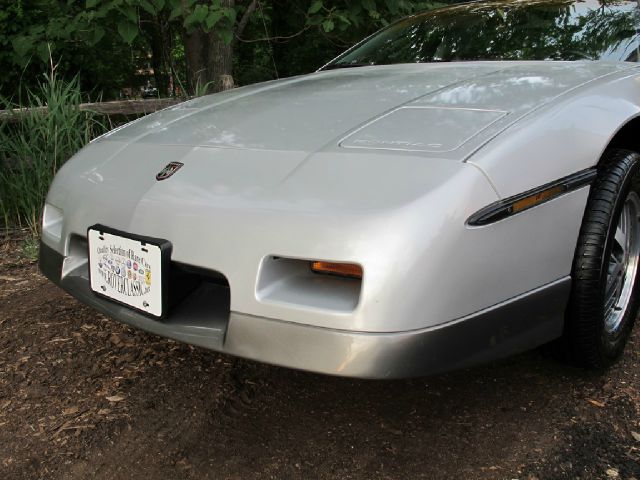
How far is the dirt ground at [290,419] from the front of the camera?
1.75 metres

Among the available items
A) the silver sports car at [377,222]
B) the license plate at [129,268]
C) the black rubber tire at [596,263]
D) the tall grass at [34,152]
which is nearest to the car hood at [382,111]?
the silver sports car at [377,222]

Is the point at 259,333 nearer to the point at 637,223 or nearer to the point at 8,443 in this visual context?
the point at 8,443

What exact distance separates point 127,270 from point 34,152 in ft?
8.31

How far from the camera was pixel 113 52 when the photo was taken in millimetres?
7352

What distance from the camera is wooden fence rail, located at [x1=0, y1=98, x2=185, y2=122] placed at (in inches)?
160

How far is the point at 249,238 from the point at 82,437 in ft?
2.85

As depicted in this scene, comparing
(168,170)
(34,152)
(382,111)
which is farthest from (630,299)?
(34,152)

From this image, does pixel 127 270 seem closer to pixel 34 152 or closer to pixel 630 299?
pixel 630 299

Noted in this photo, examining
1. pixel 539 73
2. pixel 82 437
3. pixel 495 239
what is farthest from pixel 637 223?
pixel 82 437

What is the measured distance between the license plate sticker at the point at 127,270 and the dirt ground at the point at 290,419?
17.1 inches

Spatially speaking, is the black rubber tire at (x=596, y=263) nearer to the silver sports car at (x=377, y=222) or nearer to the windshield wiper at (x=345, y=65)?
the silver sports car at (x=377, y=222)

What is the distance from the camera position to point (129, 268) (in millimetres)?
1782

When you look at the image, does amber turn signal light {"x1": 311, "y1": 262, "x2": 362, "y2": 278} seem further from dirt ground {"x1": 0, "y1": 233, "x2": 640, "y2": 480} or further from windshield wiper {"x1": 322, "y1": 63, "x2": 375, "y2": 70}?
windshield wiper {"x1": 322, "y1": 63, "x2": 375, "y2": 70}

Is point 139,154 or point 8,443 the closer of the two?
point 8,443
